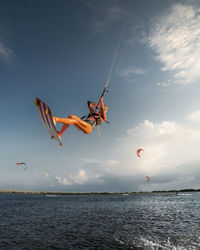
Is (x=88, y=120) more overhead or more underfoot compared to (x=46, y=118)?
more overhead

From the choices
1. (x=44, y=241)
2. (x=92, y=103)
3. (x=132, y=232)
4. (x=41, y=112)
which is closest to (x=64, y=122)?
(x=41, y=112)

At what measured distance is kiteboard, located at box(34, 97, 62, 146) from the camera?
5111 millimetres

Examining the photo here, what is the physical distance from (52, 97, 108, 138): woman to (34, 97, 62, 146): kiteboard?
0.24 meters

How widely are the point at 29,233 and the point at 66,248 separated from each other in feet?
22.8

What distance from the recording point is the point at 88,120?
25.6 feet

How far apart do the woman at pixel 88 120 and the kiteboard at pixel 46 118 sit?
0.24 meters

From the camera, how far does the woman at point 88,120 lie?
20.4ft

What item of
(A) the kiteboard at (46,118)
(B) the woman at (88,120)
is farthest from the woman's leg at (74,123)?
(A) the kiteboard at (46,118)

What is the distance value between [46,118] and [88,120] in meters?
2.54

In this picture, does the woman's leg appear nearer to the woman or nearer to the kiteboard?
the woman

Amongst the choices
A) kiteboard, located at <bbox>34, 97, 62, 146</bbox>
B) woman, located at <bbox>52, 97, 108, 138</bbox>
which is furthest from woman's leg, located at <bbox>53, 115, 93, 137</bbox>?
kiteboard, located at <bbox>34, 97, 62, 146</bbox>

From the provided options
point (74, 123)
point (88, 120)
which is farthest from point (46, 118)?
point (88, 120)

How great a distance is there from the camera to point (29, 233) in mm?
17266

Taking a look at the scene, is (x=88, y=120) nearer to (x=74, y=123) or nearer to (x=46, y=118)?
(x=74, y=123)
